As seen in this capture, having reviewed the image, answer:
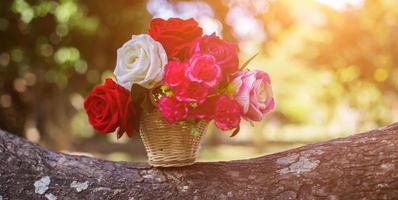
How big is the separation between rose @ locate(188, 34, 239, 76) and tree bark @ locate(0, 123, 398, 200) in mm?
416

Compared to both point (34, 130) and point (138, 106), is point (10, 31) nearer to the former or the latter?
point (34, 130)

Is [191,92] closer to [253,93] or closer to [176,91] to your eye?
[176,91]

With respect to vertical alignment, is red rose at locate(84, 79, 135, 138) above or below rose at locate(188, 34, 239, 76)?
below

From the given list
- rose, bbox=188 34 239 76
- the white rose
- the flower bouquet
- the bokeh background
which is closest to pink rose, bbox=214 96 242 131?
the flower bouquet

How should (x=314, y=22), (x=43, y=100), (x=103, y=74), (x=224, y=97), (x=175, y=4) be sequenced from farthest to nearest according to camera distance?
1. (x=314, y=22)
2. (x=43, y=100)
3. (x=103, y=74)
4. (x=175, y=4)
5. (x=224, y=97)

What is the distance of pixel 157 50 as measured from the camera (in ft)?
7.61

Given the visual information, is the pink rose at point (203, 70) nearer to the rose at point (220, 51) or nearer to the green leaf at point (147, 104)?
the rose at point (220, 51)

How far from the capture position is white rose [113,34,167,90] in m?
2.28

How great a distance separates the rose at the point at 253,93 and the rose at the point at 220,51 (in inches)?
2.0

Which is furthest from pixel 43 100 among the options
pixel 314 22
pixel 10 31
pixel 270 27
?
pixel 314 22

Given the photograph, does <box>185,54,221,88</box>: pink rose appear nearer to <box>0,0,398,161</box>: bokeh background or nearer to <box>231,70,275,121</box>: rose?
<box>231,70,275,121</box>: rose

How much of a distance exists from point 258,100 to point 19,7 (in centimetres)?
549

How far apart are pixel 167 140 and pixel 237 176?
0.30 m

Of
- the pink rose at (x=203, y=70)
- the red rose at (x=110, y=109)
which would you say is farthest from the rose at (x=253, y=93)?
the red rose at (x=110, y=109)
